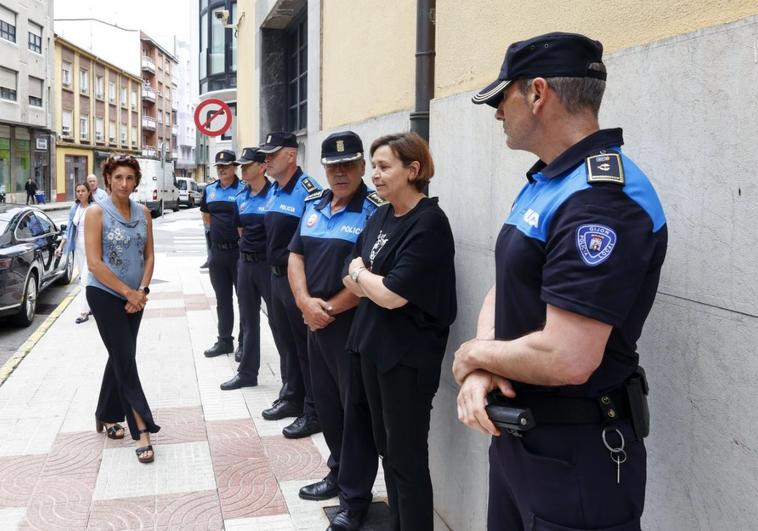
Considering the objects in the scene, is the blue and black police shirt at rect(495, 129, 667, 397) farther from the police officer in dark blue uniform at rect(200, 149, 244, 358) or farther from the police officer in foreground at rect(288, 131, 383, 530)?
the police officer in dark blue uniform at rect(200, 149, 244, 358)

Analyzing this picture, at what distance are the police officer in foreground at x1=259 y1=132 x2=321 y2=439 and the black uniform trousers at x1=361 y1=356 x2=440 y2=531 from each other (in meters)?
1.77

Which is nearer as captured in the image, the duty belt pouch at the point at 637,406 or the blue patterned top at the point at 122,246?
the duty belt pouch at the point at 637,406

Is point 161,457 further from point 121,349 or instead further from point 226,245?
point 226,245

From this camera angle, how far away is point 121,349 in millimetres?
4531

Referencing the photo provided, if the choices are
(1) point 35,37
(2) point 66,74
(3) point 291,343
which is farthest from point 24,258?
(2) point 66,74

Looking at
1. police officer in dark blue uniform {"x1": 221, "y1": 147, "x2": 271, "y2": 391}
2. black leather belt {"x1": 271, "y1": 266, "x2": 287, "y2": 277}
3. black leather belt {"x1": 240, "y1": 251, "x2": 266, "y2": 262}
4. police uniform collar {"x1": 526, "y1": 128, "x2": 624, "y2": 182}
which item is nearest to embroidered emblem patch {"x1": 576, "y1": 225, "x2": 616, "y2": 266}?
A: police uniform collar {"x1": 526, "y1": 128, "x2": 624, "y2": 182}

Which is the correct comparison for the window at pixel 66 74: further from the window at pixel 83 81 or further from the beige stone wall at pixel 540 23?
the beige stone wall at pixel 540 23

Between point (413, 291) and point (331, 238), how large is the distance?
1.10m

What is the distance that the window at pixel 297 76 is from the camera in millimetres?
9648

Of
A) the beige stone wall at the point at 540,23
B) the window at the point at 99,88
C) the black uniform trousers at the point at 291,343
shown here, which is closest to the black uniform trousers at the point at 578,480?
the beige stone wall at the point at 540,23

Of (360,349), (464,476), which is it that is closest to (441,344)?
(360,349)

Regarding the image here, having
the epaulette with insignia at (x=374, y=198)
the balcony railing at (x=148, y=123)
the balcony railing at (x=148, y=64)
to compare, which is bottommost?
the epaulette with insignia at (x=374, y=198)

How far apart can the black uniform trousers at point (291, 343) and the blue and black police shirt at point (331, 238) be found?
2.88ft

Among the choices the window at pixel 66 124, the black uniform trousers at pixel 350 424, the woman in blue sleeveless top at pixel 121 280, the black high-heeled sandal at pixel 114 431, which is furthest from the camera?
the window at pixel 66 124
